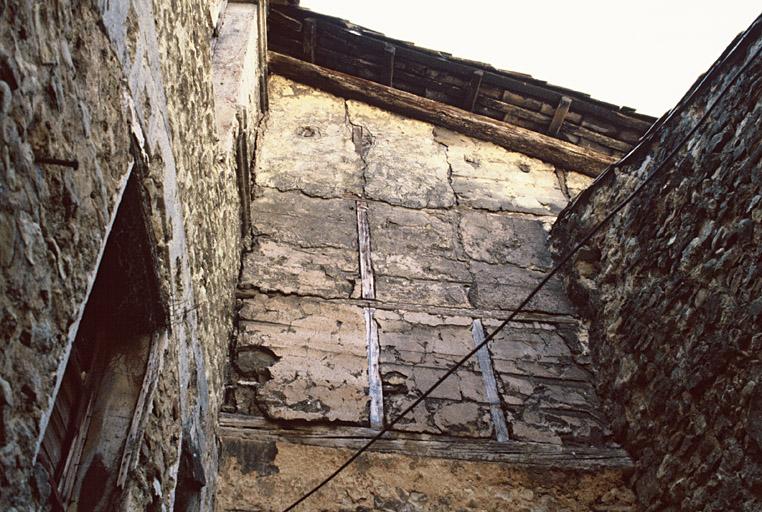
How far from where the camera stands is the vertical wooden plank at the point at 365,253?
402 cm

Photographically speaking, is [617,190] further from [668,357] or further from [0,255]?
[0,255]

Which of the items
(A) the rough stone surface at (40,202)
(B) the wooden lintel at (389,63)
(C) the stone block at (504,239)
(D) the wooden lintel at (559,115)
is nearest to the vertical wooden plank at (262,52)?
(B) the wooden lintel at (389,63)

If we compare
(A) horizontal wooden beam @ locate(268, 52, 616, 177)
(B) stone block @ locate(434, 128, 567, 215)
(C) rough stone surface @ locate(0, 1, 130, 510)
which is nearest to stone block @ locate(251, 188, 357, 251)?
(B) stone block @ locate(434, 128, 567, 215)

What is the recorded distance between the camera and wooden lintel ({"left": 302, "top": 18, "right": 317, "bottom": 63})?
205 inches

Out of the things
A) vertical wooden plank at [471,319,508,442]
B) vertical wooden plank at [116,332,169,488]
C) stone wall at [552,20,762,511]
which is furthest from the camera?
vertical wooden plank at [471,319,508,442]

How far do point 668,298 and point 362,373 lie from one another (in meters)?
1.64

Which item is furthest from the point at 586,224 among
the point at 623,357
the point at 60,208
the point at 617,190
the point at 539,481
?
the point at 60,208

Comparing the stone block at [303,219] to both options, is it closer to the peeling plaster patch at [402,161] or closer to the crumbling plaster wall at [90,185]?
the peeling plaster patch at [402,161]

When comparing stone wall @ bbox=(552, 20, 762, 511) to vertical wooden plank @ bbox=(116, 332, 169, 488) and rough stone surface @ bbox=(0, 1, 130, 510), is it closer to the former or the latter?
vertical wooden plank @ bbox=(116, 332, 169, 488)

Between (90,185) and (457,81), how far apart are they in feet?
14.4

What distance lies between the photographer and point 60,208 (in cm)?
122

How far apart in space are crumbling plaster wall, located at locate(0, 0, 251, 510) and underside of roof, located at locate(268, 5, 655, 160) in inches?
107

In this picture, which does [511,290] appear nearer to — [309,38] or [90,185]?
[309,38]

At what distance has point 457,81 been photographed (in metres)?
5.36
